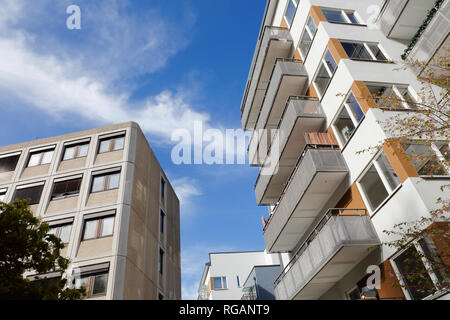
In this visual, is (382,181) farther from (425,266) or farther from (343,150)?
(425,266)

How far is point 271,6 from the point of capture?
21.5m

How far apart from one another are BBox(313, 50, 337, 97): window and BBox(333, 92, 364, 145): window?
1.80 metres

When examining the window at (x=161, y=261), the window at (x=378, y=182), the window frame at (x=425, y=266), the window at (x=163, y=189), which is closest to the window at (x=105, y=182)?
the window at (x=163, y=189)

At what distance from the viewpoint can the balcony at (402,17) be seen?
1413 cm

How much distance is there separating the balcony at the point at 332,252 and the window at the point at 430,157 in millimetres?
2369

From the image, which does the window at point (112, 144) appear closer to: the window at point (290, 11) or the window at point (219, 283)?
the window at point (290, 11)

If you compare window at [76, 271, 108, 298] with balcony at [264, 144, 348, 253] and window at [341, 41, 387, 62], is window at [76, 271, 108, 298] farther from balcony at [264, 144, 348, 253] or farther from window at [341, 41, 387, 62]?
window at [341, 41, 387, 62]

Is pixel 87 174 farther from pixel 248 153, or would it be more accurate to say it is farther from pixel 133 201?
pixel 248 153

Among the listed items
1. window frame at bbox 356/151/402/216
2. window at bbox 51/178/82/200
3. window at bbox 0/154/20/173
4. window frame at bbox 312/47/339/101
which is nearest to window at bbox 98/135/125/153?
window at bbox 51/178/82/200

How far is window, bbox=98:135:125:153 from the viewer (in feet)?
72.6

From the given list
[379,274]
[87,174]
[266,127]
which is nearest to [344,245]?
[379,274]

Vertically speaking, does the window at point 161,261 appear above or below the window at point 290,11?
below

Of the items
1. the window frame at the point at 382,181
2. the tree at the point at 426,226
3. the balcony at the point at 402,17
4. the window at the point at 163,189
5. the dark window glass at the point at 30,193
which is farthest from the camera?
the window at the point at 163,189

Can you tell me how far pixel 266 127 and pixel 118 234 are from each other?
33.9 feet
